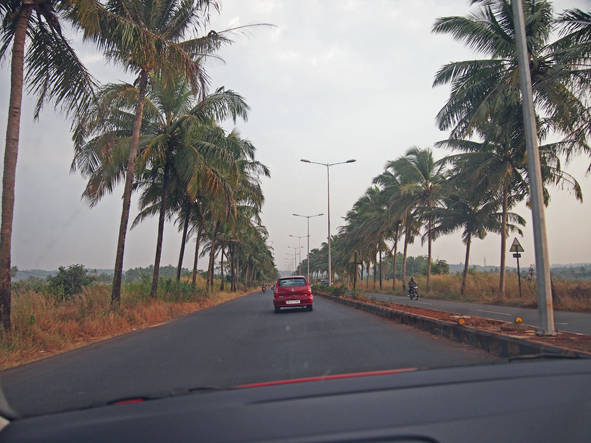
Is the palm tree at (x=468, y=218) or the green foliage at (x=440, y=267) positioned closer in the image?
the palm tree at (x=468, y=218)

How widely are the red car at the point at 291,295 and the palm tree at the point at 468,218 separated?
1301 centimetres

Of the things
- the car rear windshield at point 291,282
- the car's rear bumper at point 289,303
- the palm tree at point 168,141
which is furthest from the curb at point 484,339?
the palm tree at point 168,141

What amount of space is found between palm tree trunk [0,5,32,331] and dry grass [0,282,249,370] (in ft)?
2.02

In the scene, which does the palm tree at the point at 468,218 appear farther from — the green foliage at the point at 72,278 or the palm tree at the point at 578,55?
the green foliage at the point at 72,278

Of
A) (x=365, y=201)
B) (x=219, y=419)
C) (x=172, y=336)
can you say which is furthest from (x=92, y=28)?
(x=365, y=201)

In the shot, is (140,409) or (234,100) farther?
(234,100)

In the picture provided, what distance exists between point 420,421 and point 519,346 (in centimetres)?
636

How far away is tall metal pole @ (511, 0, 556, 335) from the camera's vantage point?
27.3ft

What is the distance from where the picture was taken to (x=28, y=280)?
2125 centimetres

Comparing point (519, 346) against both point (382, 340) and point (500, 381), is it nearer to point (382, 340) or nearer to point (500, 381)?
point (382, 340)

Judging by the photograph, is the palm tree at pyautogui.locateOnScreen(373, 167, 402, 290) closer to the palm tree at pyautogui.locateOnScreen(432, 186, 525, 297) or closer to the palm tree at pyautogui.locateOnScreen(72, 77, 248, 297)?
the palm tree at pyautogui.locateOnScreen(432, 186, 525, 297)

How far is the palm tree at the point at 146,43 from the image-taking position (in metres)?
11.4

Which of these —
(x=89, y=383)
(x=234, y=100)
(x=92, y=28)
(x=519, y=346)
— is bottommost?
(x=89, y=383)

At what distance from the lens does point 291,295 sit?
1842cm
